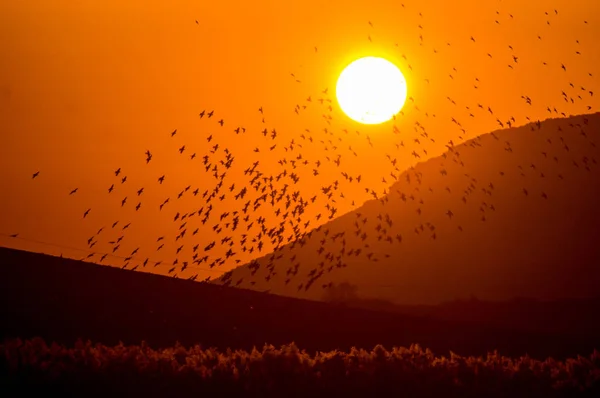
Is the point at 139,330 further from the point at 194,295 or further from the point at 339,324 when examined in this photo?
the point at 339,324

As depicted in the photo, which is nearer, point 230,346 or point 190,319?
point 230,346

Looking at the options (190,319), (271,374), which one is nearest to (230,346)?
(190,319)

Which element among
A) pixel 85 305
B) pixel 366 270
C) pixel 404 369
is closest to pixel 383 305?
pixel 366 270

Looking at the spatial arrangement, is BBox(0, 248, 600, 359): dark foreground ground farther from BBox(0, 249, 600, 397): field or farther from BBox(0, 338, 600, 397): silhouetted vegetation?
BBox(0, 338, 600, 397): silhouetted vegetation

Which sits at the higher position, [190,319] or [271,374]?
[190,319]

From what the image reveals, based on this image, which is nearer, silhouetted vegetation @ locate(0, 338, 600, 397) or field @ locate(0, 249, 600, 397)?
silhouetted vegetation @ locate(0, 338, 600, 397)

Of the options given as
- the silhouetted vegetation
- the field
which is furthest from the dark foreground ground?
the silhouetted vegetation

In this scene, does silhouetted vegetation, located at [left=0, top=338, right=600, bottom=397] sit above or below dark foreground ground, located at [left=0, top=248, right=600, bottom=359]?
below

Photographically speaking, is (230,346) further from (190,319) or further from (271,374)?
(271,374)

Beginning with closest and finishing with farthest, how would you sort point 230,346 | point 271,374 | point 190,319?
point 271,374, point 230,346, point 190,319

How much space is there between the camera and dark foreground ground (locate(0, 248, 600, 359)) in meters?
23.8

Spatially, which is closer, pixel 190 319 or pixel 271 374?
pixel 271 374

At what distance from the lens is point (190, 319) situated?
26422mm

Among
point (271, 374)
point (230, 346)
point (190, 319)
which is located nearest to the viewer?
point (271, 374)
